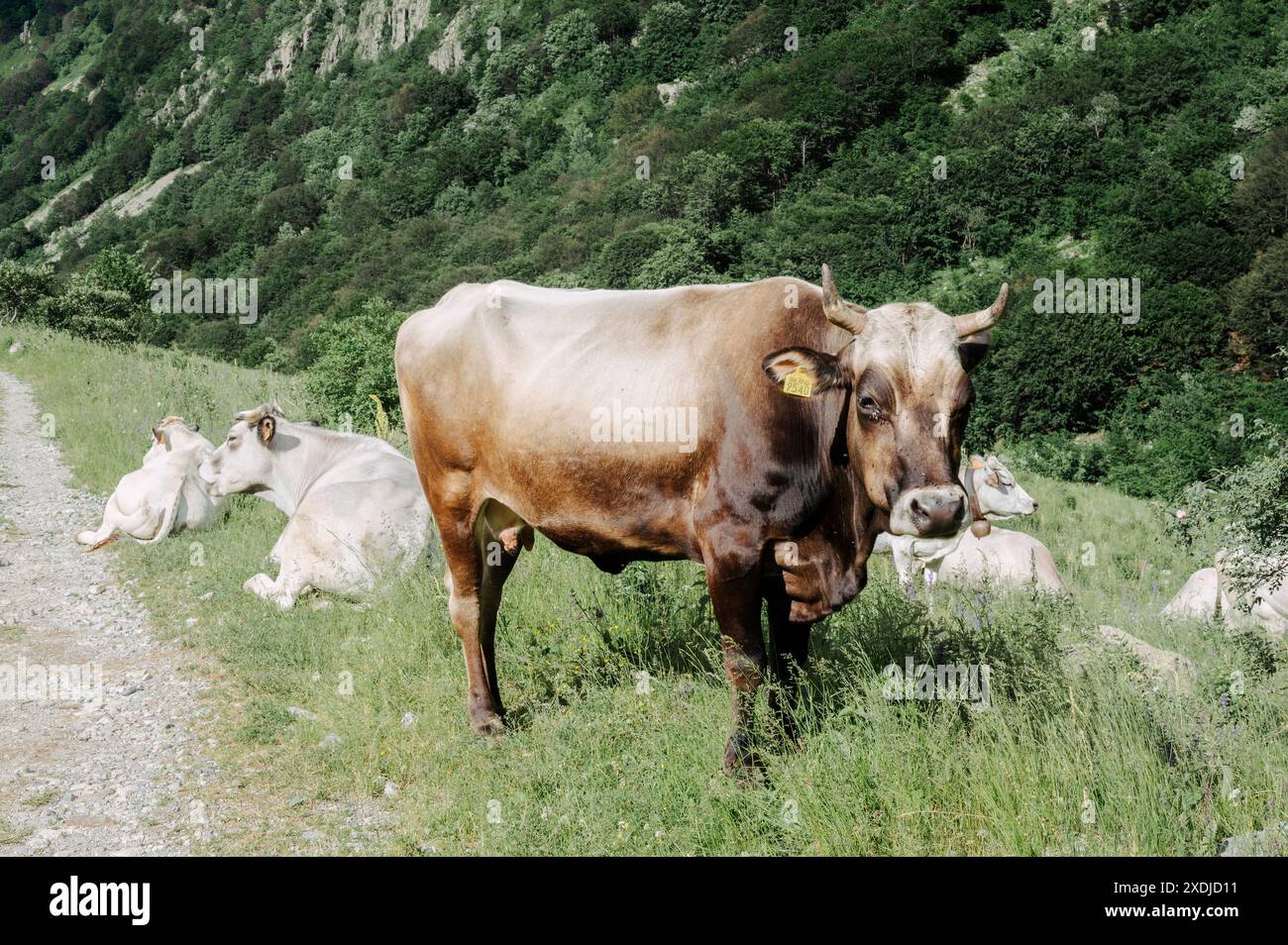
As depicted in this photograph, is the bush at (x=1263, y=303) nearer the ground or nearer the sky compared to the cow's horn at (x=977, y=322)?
nearer the sky

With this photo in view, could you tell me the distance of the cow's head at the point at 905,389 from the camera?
3742mm

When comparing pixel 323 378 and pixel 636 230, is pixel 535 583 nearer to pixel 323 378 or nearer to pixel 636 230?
pixel 323 378

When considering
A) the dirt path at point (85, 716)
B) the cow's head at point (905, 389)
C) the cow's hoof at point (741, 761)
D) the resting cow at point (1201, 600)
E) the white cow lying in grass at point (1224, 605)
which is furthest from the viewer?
the resting cow at point (1201, 600)

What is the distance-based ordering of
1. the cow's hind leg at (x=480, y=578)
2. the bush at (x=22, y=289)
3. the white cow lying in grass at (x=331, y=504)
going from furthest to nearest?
the bush at (x=22, y=289)
the white cow lying in grass at (x=331, y=504)
the cow's hind leg at (x=480, y=578)

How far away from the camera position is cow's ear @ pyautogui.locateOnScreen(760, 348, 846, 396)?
13.3 feet

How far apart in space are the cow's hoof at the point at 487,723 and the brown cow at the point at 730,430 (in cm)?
1

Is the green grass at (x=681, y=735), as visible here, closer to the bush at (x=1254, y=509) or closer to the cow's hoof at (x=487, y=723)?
the cow's hoof at (x=487, y=723)

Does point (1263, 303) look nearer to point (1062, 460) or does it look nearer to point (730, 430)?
point (1062, 460)

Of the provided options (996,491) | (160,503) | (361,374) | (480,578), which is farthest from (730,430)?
(361,374)

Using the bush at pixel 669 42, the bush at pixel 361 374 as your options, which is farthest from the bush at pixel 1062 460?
the bush at pixel 669 42

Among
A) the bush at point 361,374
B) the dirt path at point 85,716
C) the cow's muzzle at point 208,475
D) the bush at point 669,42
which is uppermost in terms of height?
the bush at point 669,42

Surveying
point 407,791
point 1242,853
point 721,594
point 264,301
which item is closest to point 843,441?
point 721,594

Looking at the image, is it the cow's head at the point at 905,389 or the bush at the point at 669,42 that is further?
the bush at the point at 669,42

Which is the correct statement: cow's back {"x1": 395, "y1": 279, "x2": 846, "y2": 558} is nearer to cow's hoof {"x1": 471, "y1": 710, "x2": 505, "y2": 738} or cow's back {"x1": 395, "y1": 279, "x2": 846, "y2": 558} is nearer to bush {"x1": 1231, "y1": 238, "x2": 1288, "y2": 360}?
cow's hoof {"x1": 471, "y1": 710, "x2": 505, "y2": 738}
